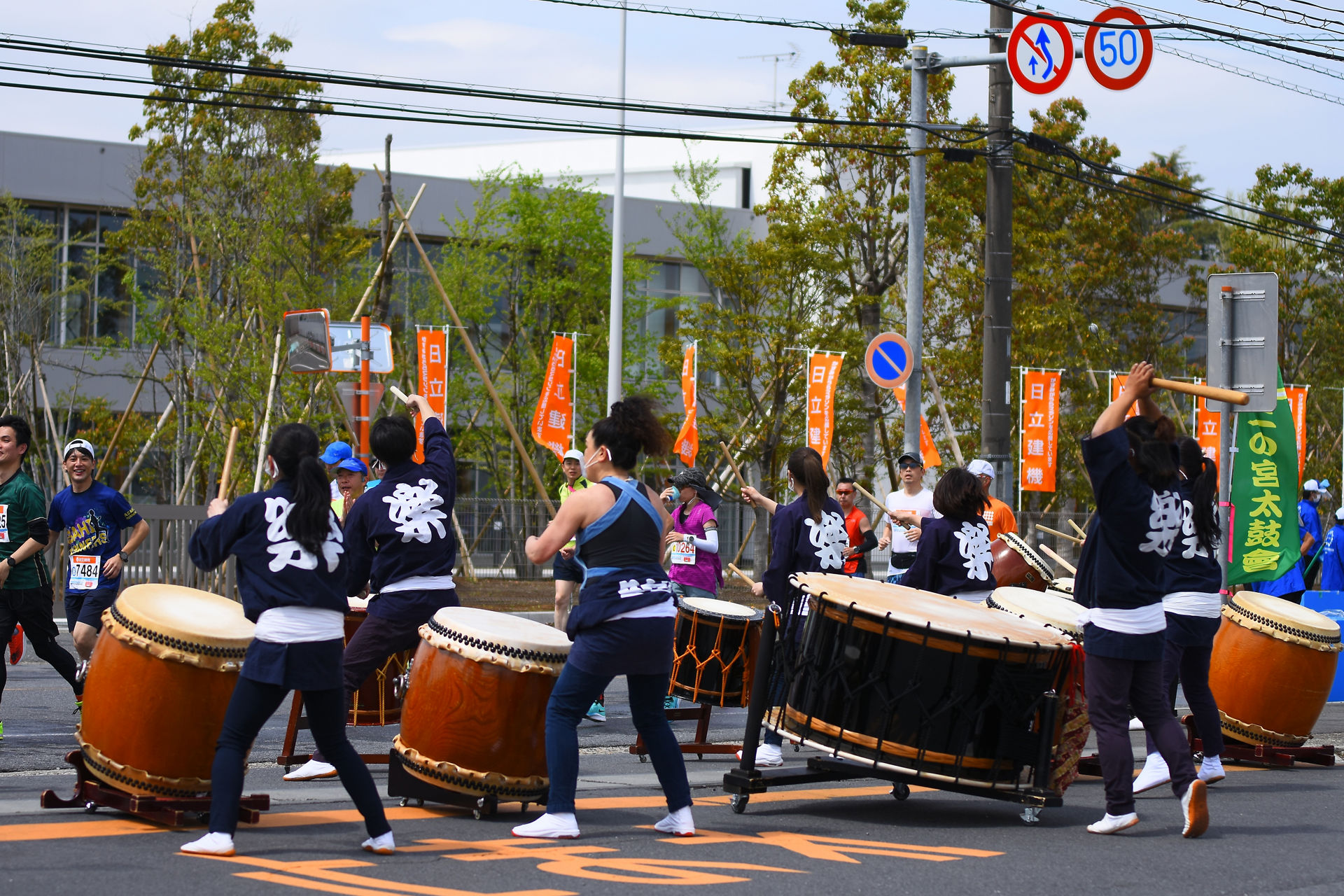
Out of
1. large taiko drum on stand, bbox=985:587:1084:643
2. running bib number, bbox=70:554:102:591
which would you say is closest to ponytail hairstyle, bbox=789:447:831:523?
large taiko drum on stand, bbox=985:587:1084:643

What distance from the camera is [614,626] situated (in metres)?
6.32

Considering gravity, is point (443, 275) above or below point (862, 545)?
above

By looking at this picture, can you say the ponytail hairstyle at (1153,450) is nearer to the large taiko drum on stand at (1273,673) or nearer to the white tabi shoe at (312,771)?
the large taiko drum on stand at (1273,673)

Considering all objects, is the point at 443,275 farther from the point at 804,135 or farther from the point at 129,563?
the point at 129,563

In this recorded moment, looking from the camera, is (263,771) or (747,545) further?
(747,545)

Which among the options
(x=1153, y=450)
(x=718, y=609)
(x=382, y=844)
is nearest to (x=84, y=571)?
(x=718, y=609)

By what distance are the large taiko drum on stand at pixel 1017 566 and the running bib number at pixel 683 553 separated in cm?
223

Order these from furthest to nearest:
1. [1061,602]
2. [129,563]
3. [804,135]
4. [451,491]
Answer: [804,135]
[129,563]
[1061,602]
[451,491]

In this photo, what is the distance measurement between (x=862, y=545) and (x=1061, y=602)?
2.20 m

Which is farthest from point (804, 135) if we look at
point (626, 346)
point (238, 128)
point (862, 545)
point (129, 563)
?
point (862, 545)

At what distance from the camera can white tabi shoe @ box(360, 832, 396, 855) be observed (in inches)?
231

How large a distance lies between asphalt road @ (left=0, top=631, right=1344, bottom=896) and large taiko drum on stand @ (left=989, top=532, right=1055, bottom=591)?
9.07ft

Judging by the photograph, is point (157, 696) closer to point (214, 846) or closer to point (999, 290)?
point (214, 846)

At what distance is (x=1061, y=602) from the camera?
8.59m
